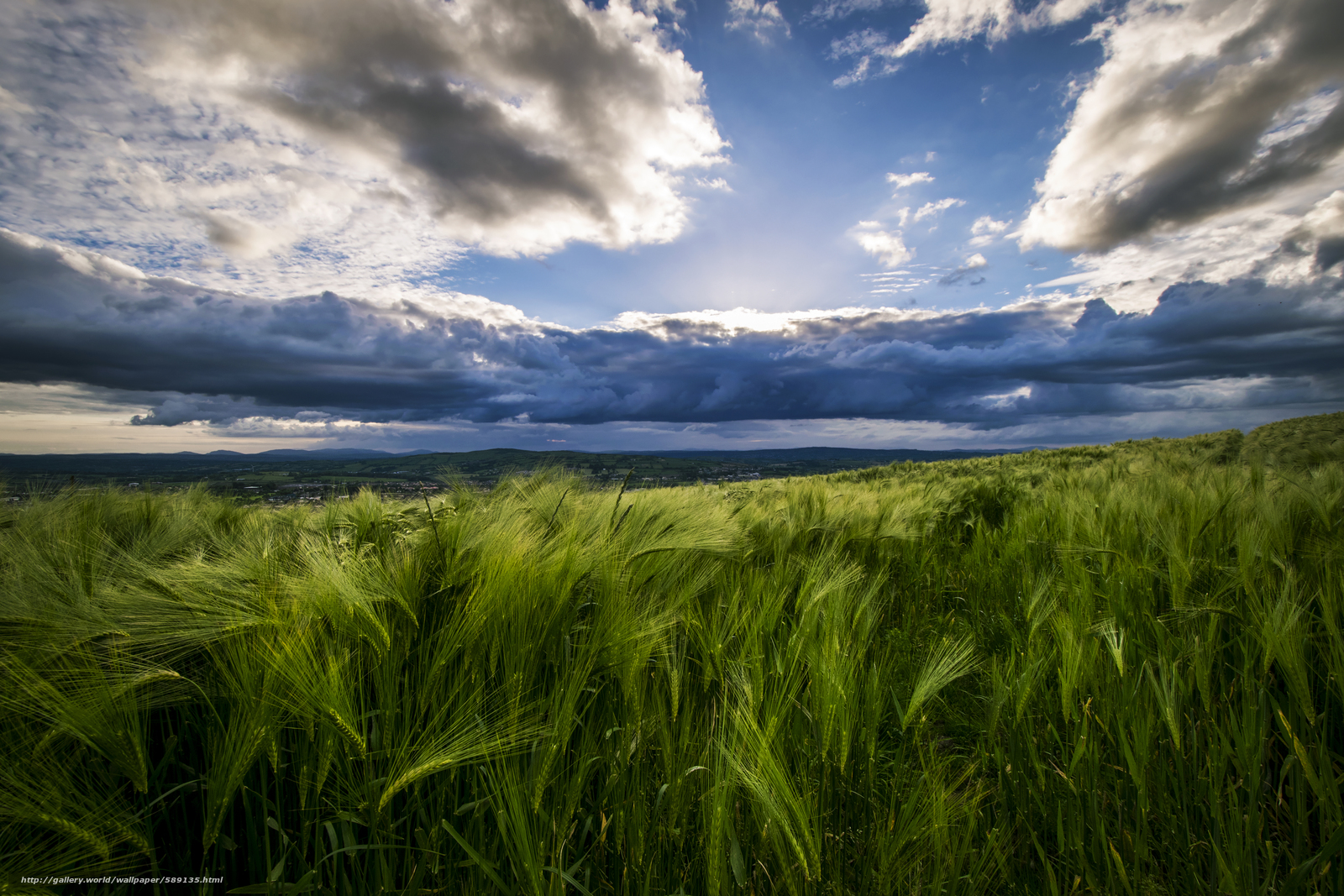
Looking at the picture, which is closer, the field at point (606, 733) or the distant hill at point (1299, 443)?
the field at point (606, 733)

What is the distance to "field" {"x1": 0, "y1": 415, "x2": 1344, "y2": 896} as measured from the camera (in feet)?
3.74

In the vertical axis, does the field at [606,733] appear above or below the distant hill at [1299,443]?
below

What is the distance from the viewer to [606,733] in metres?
1.51

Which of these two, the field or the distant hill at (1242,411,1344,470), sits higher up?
the distant hill at (1242,411,1344,470)

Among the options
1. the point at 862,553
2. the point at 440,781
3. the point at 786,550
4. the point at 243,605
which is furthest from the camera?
the point at 862,553

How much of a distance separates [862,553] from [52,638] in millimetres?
4063

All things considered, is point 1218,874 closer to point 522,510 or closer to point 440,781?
point 440,781

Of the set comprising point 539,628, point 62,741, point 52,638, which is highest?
point 52,638

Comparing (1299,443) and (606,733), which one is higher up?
(1299,443)

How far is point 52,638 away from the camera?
1.34 m

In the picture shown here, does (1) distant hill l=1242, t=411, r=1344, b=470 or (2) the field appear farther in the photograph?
(1) distant hill l=1242, t=411, r=1344, b=470

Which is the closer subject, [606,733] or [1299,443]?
[606,733]

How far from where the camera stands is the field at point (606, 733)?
1.14 m

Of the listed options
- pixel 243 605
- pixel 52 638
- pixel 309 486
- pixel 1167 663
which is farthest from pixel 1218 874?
pixel 309 486
